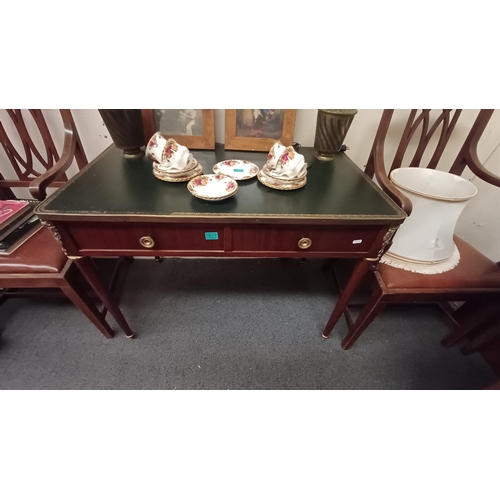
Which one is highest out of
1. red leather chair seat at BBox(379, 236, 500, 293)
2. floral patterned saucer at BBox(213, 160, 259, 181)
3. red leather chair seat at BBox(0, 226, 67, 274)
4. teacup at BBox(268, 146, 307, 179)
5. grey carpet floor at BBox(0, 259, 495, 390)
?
teacup at BBox(268, 146, 307, 179)

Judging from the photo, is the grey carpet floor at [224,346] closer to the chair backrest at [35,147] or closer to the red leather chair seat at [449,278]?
the red leather chair seat at [449,278]

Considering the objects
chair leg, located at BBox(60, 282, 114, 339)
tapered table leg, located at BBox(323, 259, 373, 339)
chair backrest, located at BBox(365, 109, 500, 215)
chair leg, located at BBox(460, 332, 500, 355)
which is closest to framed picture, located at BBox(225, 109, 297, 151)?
chair backrest, located at BBox(365, 109, 500, 215)

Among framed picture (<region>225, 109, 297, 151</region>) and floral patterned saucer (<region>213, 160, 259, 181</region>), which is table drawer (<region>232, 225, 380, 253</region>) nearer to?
floral patterned saucer (<region>213, 160, 259, 181</region>)

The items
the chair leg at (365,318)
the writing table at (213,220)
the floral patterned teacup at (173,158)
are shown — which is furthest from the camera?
the chair leg at (365,318)

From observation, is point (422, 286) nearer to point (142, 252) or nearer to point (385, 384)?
point (385, 384)

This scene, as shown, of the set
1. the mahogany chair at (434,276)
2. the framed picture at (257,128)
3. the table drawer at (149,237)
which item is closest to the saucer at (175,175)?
the table drawer at (149,237)

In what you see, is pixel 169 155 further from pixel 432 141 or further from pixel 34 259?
pixel 432 141

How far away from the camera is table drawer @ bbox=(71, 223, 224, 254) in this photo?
70cm

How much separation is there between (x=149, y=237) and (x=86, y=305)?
19.0 inches

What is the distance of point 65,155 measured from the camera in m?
0.92

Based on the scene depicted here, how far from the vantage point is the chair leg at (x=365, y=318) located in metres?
0.88

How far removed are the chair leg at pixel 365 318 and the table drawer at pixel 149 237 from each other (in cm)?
59

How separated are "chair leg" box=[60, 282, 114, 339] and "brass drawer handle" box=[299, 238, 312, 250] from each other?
0.80 metres

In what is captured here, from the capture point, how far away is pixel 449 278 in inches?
33.8
